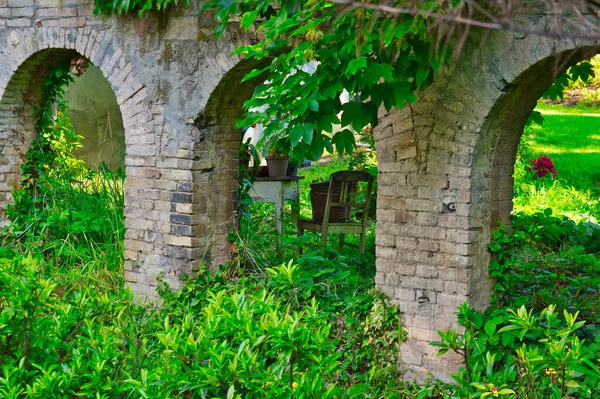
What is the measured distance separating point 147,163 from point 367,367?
2.47 meters

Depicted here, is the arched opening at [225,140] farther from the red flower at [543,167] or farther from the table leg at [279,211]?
the red flower at [543,167]

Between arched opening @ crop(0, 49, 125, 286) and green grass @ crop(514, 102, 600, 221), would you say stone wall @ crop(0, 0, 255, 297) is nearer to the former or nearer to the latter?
arched opening @ crop(0, 49, 125, 286)

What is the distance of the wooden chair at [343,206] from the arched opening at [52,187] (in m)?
1.84

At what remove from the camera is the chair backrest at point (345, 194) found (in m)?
7.80

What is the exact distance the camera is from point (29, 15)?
7.42 m

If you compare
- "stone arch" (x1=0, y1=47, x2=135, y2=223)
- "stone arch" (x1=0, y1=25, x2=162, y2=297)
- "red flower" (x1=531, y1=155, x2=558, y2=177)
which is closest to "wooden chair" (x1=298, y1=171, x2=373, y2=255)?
"stone arch" (x1=0, y1=25, x2=162, y2=297)

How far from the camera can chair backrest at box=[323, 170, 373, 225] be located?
780 centimetres

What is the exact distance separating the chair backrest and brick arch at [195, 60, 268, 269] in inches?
47.6

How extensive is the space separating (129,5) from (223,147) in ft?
4.33

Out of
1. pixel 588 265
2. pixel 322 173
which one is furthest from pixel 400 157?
pixel 322 173

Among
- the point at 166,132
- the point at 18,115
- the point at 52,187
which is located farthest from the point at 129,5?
the point at 52,187

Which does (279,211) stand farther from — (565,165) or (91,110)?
(565,165)

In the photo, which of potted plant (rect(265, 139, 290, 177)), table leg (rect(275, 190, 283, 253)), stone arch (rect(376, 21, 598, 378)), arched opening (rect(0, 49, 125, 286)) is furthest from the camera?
potted plant (rect(265, 139, 290, 177))

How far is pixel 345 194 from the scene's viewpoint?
26.2 feet
